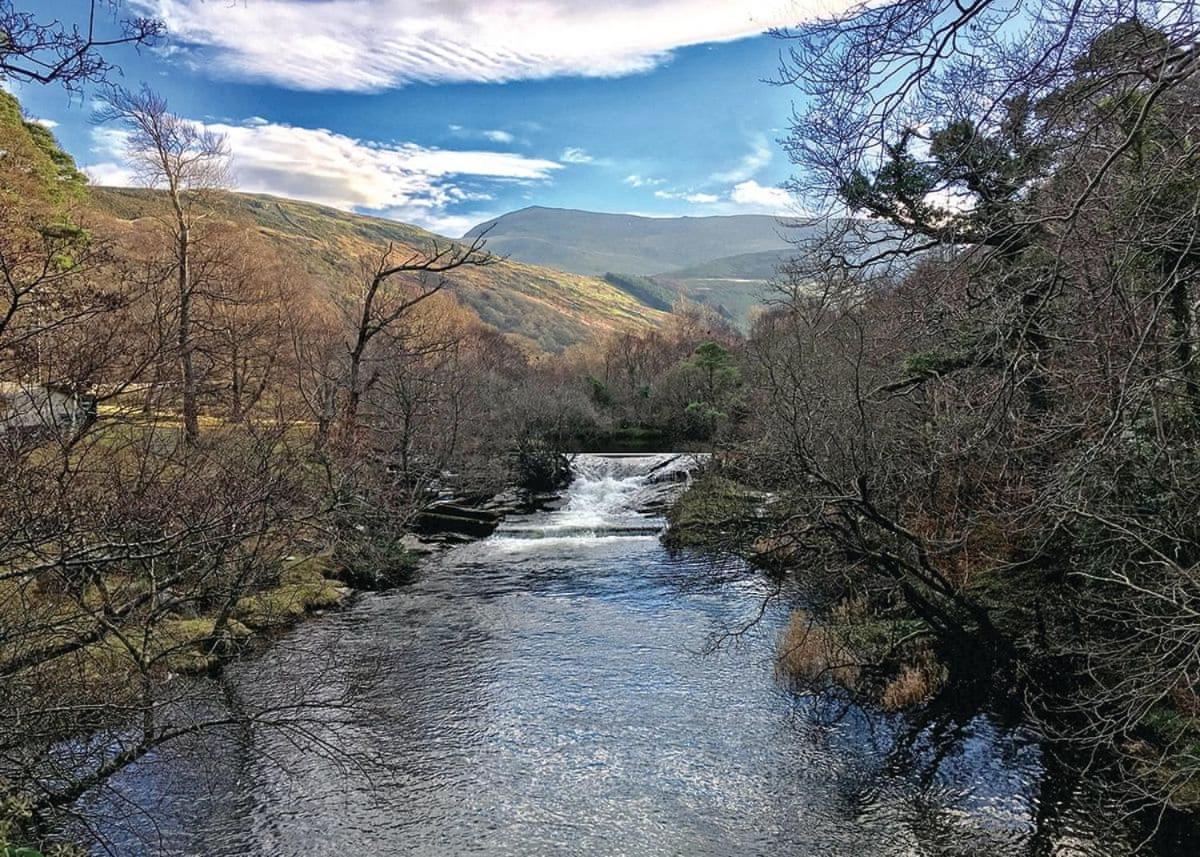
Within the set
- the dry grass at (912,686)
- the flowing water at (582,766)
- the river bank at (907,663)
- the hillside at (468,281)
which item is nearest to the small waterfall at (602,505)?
the flowing water at (582,766)

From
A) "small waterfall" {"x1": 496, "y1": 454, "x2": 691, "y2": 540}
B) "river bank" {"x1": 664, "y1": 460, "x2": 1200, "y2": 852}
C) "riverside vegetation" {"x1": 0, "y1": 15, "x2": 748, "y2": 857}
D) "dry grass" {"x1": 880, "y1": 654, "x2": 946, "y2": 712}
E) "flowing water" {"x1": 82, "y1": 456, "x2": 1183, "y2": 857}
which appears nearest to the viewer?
"riverside vegetation" {"x1": 0, "y1": 15, "x2": 748, "y2": 857}

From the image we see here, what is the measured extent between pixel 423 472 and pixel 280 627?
8406mm

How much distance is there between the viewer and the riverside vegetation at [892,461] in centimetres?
475

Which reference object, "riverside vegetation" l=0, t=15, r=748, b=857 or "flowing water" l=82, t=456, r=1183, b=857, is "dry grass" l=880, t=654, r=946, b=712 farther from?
"riverside vegetation" l=0, t=15, r=748, b=857

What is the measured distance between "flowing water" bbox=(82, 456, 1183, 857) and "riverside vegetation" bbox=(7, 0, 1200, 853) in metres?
0.62

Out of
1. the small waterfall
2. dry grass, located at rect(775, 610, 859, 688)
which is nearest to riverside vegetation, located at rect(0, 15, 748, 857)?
the small waterfall

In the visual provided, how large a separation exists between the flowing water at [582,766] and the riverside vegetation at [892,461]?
0.62m

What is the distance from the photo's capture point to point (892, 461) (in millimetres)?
11211

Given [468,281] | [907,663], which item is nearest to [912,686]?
[907,663]

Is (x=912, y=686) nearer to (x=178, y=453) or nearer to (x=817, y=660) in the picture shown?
(x=817, y=660)

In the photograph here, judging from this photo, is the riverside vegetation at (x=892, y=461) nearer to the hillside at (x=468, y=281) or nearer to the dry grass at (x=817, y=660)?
the dry grass at (x=817, y=660)

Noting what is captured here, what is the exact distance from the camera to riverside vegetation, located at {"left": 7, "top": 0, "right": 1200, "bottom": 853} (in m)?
4.75

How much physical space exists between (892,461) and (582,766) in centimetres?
609

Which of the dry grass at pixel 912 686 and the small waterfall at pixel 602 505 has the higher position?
the dry grass at pixel 912 686
